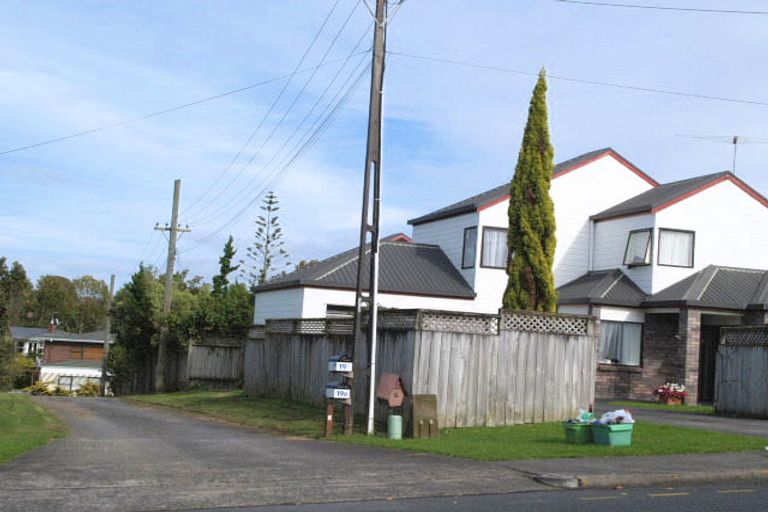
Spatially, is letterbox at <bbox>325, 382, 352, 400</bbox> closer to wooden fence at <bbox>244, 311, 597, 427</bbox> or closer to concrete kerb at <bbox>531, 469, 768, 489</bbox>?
wooden fence at <bbox>244, 311, 597, 427</bbox>

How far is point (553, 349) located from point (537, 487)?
8953 millimetres

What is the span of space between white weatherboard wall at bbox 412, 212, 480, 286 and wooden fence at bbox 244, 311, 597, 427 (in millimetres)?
14222

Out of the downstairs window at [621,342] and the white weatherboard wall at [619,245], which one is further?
the white weatherboard wall at [619,245]

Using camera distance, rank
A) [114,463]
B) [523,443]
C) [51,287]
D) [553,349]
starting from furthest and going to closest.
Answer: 1. [51,287]
2. [553,349]
3. [523,443]
4. [114,463]

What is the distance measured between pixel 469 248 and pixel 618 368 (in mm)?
7132

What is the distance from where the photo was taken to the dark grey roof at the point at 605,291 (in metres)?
32.4

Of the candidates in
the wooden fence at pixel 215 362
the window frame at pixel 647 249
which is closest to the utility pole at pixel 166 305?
the wooden fence at pixel 215 362

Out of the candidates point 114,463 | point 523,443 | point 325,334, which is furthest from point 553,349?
point 114,463

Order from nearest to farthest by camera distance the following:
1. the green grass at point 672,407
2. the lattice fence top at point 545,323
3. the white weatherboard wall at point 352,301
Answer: the lattice fence top at point 545,323 < the green grass at point 672,407 < the white weatherboard wall at point 352,301

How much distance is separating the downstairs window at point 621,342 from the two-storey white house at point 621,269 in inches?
1.3

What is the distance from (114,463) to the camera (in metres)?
13.5

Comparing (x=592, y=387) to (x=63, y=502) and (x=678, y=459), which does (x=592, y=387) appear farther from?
(x=63, y=502)

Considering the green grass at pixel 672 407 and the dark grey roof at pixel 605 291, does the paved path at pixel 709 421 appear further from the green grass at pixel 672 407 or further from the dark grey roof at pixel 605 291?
the dark grey roof at pixel 605 291

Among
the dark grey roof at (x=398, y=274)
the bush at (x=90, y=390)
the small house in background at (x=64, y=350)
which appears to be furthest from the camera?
the small house in background at (x=64, y=350)
